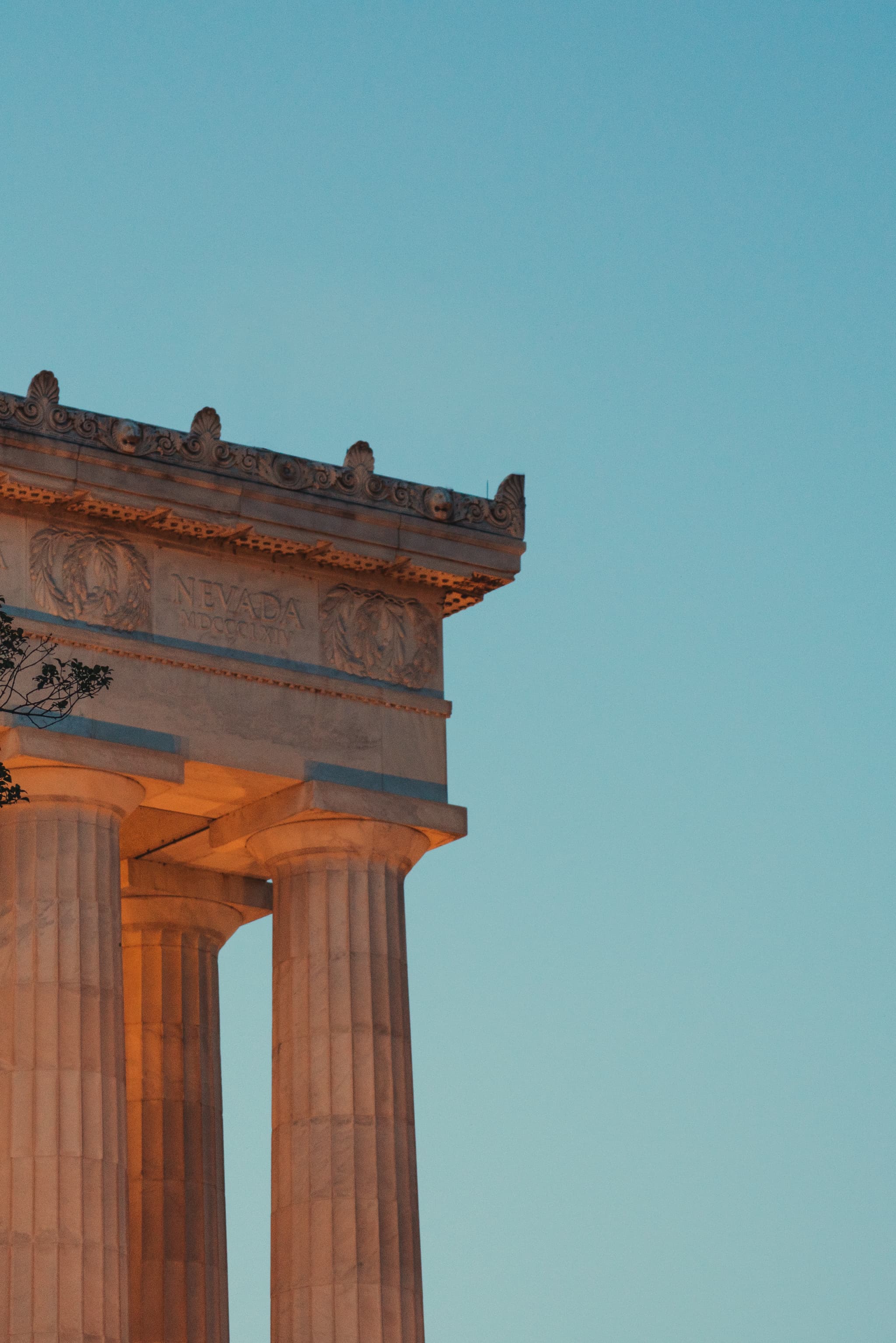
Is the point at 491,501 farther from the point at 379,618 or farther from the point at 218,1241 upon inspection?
the point at 218,1241

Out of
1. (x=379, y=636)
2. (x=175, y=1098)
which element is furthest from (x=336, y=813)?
(x=175, y=1098)

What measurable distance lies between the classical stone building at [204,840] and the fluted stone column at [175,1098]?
0.23 feet

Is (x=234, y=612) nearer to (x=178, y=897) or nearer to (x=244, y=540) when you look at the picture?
(x=244, y=540)

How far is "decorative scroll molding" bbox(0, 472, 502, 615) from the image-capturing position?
67.1 meters

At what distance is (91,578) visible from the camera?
6775 cm

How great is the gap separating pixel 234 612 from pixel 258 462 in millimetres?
3305

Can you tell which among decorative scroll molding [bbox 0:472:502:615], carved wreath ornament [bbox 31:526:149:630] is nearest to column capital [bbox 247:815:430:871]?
decorative scroll molding [bbox 0:472:502:615]

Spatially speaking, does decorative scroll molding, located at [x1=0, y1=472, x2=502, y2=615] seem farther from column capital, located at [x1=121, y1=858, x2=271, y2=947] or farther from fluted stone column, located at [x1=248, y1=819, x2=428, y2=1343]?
column capital, located at [x1=121, y1=858, x2=271, y2=947]

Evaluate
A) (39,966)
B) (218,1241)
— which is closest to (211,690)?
(39,966)

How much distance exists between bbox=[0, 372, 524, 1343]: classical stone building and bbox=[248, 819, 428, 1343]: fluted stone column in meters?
0.07

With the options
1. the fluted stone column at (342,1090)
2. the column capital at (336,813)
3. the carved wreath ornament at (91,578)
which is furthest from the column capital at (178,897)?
the carved wreath ornament at (91,578)

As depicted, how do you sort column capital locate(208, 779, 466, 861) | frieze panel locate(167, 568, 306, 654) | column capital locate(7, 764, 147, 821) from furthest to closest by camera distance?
1. column capital locate(208, 779, 466, 861)
2. frieze panel locate(167, 568, 306, 654)
3. column capital locate(7, 764, 147, 821)

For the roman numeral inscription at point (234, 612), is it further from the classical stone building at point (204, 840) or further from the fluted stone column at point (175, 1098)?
the fluted stone column at point (175, 1098)

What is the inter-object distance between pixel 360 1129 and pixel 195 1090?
24.8 ft
